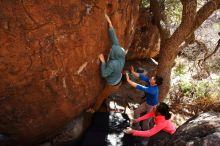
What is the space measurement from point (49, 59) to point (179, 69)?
9.55 meters

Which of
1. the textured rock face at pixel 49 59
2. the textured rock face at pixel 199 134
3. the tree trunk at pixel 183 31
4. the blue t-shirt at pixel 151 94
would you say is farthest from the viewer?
the tree trunk at pixel 183 31

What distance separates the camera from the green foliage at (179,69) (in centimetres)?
1421

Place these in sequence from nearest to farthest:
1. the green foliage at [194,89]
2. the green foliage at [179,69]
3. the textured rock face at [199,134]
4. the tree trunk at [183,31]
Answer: the textured rock face at [199,134] → the tree trunk at [183,31] → the green foliage at [194,89] → the green foliage at [179,69]

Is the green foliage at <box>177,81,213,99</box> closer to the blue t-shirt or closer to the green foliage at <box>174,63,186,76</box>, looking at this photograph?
the green foliage at <box>174,63,186,76</box>

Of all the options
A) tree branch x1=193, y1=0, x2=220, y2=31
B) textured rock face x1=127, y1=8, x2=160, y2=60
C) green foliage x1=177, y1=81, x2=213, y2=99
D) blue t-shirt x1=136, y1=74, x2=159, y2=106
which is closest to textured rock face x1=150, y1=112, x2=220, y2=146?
blue t-shirt x1=136, y1=74, x2=159, y2=106

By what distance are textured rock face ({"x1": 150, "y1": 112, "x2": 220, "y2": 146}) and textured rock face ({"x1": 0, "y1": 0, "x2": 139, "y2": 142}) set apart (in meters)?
1.93

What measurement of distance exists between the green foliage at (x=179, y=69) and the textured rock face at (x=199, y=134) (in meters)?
7.58

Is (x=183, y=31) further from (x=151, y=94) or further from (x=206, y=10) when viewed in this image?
(x=151, y=94)

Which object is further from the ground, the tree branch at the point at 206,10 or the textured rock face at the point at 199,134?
the tree branch at the point at 206,10

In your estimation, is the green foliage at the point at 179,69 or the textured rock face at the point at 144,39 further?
the green foliage at the point at 179,69

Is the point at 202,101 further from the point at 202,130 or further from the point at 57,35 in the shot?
the point at 57,35

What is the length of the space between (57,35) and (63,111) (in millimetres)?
1730

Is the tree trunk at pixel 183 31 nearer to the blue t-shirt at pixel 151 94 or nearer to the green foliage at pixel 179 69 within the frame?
the blue t-shirt at pixel 151 94

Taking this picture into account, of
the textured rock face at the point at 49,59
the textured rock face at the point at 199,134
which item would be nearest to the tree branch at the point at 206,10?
the textured rock face at the point at 49,59
